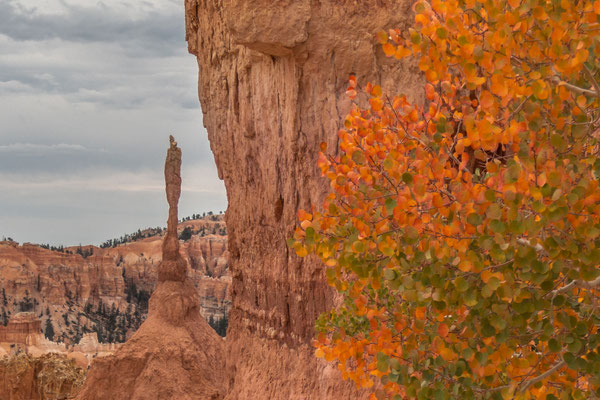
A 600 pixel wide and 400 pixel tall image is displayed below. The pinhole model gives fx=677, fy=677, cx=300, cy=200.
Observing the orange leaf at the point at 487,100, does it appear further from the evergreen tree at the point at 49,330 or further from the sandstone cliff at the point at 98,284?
the evergreen tree at the point at 49,330

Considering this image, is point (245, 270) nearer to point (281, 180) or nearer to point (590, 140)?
point (281, 180)

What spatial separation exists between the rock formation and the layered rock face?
40.2 feet

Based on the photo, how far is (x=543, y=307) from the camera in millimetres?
4516

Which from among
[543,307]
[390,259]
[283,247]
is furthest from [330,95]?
[543,307]

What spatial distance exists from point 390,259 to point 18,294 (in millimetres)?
83557

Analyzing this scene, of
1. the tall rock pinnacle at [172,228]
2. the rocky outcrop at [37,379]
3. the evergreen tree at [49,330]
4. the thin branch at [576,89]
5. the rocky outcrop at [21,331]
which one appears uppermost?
the thin branch at [576,89]

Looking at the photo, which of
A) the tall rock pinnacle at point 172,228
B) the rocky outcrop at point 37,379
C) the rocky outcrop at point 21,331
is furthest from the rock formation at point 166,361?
the rocky outcrop at point 21,331

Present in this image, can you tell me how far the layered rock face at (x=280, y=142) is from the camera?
11.6 metres

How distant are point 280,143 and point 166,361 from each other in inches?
651

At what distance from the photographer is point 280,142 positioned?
12547mm

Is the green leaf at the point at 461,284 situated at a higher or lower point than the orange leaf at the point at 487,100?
lower

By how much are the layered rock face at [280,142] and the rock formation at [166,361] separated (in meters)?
12.2

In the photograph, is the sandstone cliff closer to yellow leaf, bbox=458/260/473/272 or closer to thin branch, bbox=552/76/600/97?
yellow leaf, bbox=458/260/473/272

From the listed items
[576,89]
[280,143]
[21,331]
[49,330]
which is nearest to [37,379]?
[21,331]
